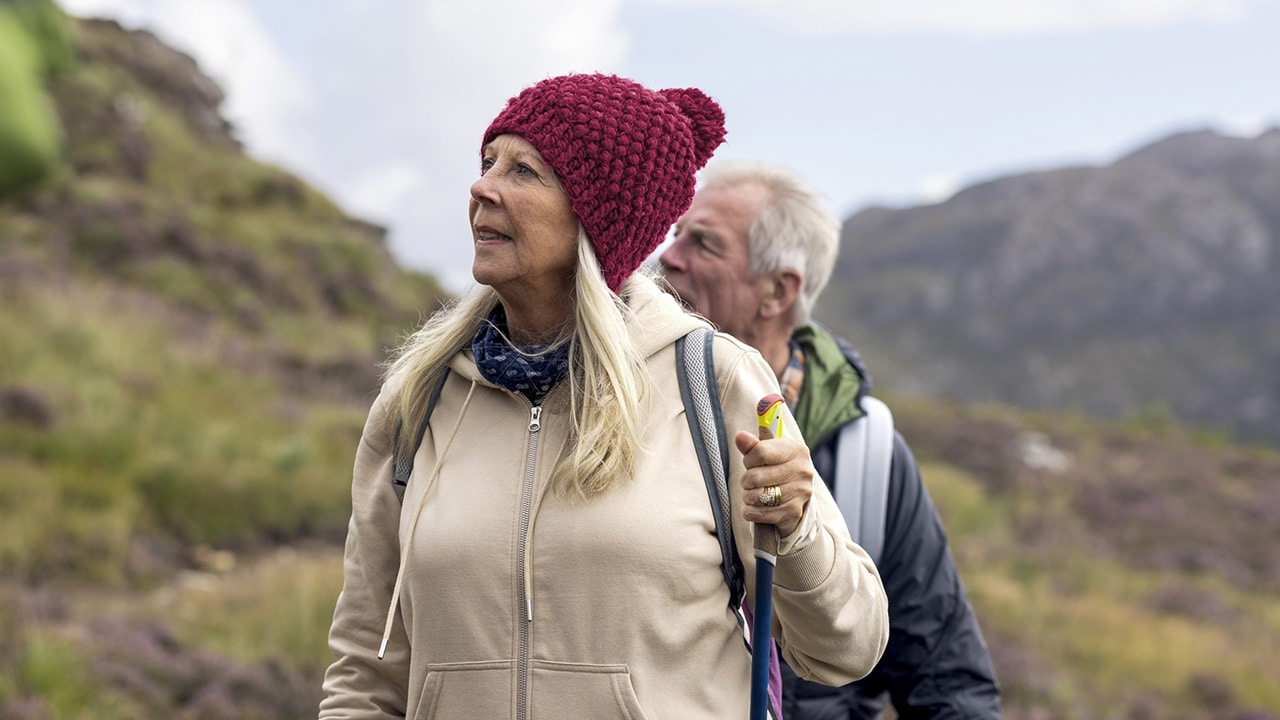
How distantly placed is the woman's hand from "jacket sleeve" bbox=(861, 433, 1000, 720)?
98cm

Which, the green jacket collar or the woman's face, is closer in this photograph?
the woman's face

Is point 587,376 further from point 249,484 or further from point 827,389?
point 249,484

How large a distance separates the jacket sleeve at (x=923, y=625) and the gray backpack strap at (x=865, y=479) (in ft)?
0.17

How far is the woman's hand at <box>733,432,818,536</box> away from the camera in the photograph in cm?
173

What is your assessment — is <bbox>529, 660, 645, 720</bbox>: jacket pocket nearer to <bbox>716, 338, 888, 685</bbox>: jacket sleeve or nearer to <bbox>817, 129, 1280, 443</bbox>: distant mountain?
<bbox>716, 338, 888, 685</bbox>: jacket sleeve

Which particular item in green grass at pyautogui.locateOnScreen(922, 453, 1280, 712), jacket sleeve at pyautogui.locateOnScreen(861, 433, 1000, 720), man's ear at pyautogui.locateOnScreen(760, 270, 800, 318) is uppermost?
man's ear at pyautogui.locateOnScreen(760, 270, 800, 318)

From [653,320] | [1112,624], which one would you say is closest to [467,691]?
[653,320]

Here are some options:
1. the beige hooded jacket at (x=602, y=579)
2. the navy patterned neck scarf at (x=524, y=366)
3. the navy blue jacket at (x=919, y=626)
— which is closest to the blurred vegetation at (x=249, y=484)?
the navy patterned neck scarf at (x=524, y=366)

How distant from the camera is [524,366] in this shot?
197 centimetres

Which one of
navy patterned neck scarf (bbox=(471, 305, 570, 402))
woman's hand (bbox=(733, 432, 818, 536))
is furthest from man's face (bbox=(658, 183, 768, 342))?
woman's hand (bbox=(733, 432, 818, 536))

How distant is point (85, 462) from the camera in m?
9.70

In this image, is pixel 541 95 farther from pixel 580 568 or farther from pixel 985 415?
pixel 985 415

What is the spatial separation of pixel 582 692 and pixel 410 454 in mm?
516

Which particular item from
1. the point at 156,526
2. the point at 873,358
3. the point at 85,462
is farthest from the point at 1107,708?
the point at 873,358
